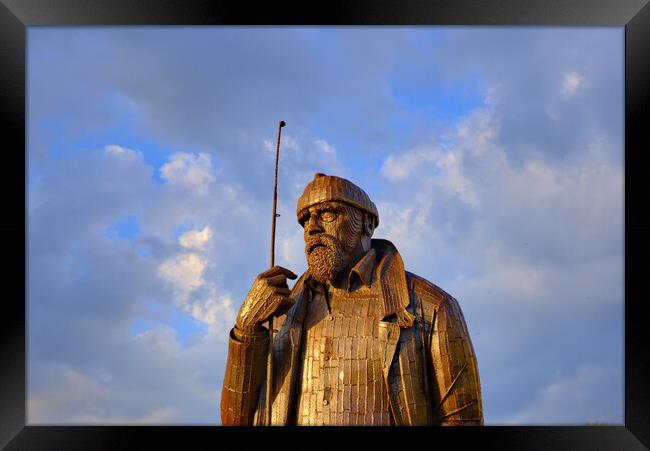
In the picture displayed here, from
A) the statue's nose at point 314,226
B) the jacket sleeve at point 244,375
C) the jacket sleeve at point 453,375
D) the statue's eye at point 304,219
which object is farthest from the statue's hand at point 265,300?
the jacket sleeve at point 453,375

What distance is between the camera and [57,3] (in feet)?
40.8

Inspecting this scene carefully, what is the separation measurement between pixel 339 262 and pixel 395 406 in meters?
1.96

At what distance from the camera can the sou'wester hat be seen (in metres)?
11.6

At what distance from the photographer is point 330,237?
11.6m

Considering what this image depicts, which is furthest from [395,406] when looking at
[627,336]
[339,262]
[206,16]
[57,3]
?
[57,3]

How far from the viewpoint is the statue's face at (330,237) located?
1159cm

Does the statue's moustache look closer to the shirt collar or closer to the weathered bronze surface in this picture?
the weathered bronze surface

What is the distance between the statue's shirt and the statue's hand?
0.68m

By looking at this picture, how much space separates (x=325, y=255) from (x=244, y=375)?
1.81 meters

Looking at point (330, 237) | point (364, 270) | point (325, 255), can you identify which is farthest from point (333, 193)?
point (364, 270)

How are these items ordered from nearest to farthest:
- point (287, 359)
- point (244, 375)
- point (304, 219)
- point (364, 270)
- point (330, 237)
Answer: point (244, 375)
point (287, 359)
point (330, 237)
point (364, 270)
point (304, 219)

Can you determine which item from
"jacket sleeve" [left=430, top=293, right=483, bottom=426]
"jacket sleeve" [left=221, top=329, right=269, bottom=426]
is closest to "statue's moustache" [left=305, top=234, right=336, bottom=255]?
"jacket sleeve" [left=221, top=329, right=269, bottom=426]

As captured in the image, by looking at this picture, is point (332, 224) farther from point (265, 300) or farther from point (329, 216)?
point (265, 300)

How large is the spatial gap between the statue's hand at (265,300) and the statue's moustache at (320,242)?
0.48 m
